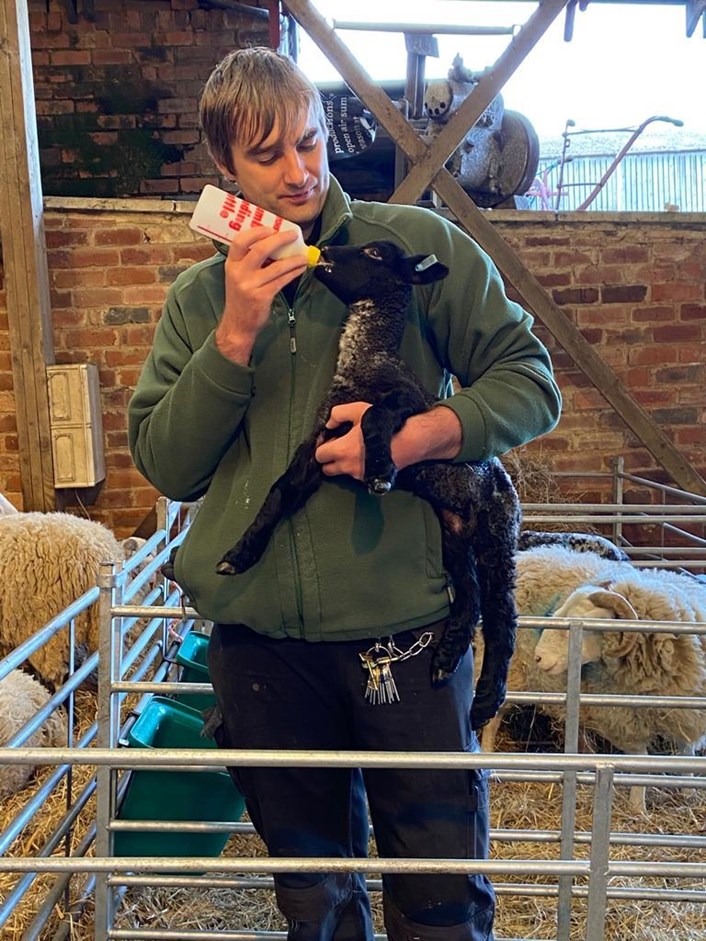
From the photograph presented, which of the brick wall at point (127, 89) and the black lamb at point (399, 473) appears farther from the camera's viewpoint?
the brick wall at point (127, 89)

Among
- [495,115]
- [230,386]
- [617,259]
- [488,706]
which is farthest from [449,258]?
[495,115]

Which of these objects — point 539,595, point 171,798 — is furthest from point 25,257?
Answer: point 171,798

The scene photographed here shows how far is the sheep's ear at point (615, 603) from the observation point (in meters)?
2.58

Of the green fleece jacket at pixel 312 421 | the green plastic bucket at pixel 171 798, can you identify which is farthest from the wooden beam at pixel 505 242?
the green fleece jacket at pixel 312 421

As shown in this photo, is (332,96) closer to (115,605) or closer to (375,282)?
(115,605)

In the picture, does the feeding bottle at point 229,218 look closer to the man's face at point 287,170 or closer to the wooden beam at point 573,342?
the man's face at point 287,170

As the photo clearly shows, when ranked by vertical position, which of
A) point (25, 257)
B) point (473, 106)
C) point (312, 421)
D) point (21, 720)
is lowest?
point (21, 720)

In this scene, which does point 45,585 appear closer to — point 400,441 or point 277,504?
point 277,504

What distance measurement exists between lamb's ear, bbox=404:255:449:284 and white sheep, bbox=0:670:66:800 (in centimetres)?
225

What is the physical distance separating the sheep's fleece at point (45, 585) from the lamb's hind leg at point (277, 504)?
237cm

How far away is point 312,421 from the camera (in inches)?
46.9

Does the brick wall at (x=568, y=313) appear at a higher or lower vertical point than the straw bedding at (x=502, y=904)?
higher

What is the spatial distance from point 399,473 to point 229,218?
0.41 meters

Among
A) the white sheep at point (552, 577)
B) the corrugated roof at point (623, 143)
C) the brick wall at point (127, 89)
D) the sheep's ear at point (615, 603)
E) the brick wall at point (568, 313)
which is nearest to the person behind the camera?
the sheep's ear at point (615, 603)
